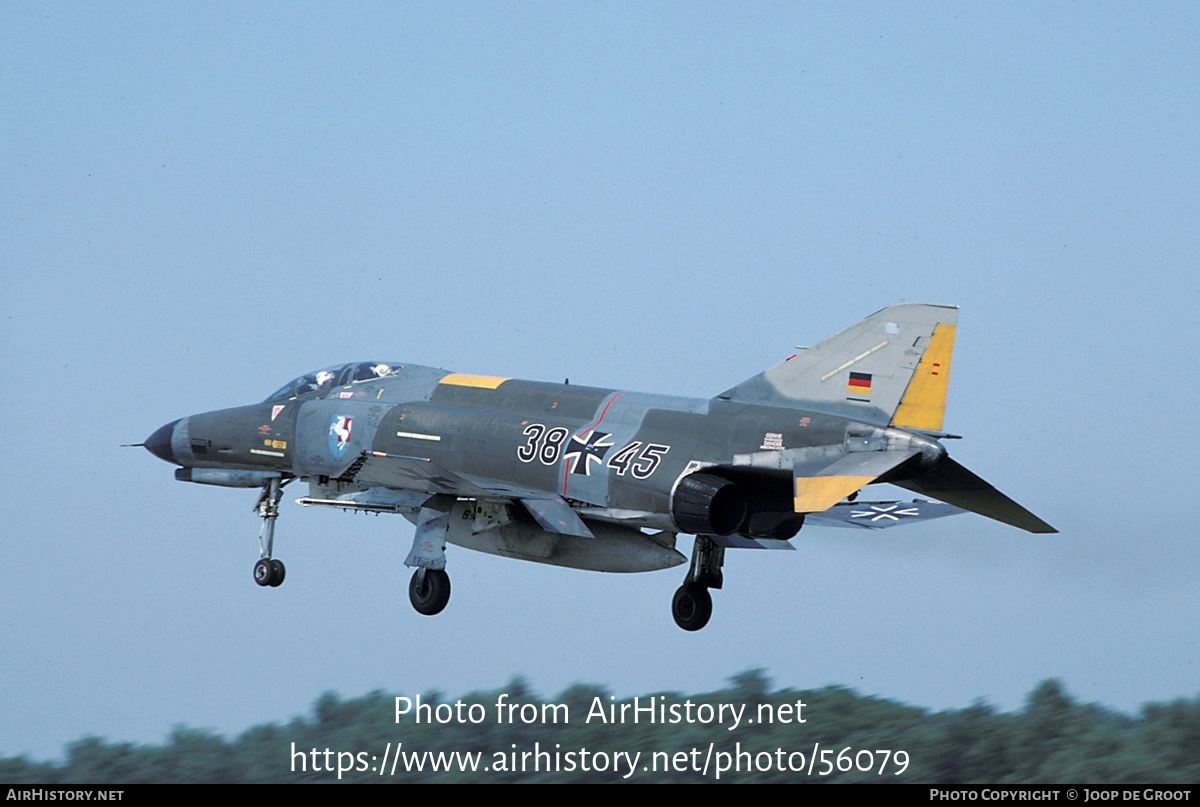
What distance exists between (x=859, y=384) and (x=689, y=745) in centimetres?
677

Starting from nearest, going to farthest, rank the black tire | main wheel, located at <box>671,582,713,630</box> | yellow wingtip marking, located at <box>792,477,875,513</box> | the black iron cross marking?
yellow wingtip marking, located at <box>792,477,875,513</box> < the black iron cross marking < main wheel, located at <box>671,582,713,630</box> < the black tire

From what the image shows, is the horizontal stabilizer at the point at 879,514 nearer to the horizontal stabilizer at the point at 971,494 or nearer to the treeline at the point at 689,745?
the horizontal stabilizer at the point at 971,494

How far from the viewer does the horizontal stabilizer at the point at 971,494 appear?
21453 mm

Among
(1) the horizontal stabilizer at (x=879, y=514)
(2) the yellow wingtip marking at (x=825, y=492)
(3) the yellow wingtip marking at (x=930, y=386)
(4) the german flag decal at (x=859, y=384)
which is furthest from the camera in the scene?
(1) the horizontal stabilizer at (x=879, y=514)

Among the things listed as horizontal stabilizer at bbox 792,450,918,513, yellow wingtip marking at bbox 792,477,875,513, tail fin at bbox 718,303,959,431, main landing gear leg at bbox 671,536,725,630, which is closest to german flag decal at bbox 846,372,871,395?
tail fin at bbox 718,303,959,431

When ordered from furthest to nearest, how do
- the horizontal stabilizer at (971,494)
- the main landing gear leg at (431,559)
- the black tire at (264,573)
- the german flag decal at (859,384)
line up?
the black tire at (264,573) → the main landing gear leg at (431,559) → the german flag decal at (859,384) → the horizontal stabilizer at (971,494)

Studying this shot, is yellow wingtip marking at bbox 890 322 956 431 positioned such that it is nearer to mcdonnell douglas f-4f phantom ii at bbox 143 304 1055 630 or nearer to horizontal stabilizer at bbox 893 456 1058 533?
mcdonnell douglas f-4f phantom ii at bbox 143 304 1055 630

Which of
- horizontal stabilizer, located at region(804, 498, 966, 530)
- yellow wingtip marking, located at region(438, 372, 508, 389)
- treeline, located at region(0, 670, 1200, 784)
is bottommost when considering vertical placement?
treeline, located at region(0, 670, 1200, 784)

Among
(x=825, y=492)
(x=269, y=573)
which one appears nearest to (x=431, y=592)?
(x=269, y=573)

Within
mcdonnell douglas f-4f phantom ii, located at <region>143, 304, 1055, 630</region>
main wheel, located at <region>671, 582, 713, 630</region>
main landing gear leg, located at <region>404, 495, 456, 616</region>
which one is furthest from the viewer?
main landing gear leg, located at <region>404, 495, 456, 616</region>

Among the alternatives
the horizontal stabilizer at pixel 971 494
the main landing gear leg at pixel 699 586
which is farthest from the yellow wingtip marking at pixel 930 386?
the main landing gear leg at pixel 699 586

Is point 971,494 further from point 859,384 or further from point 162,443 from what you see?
point 162,443

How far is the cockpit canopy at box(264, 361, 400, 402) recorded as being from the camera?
1060 inches

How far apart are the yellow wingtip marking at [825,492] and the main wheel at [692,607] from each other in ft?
12.8
